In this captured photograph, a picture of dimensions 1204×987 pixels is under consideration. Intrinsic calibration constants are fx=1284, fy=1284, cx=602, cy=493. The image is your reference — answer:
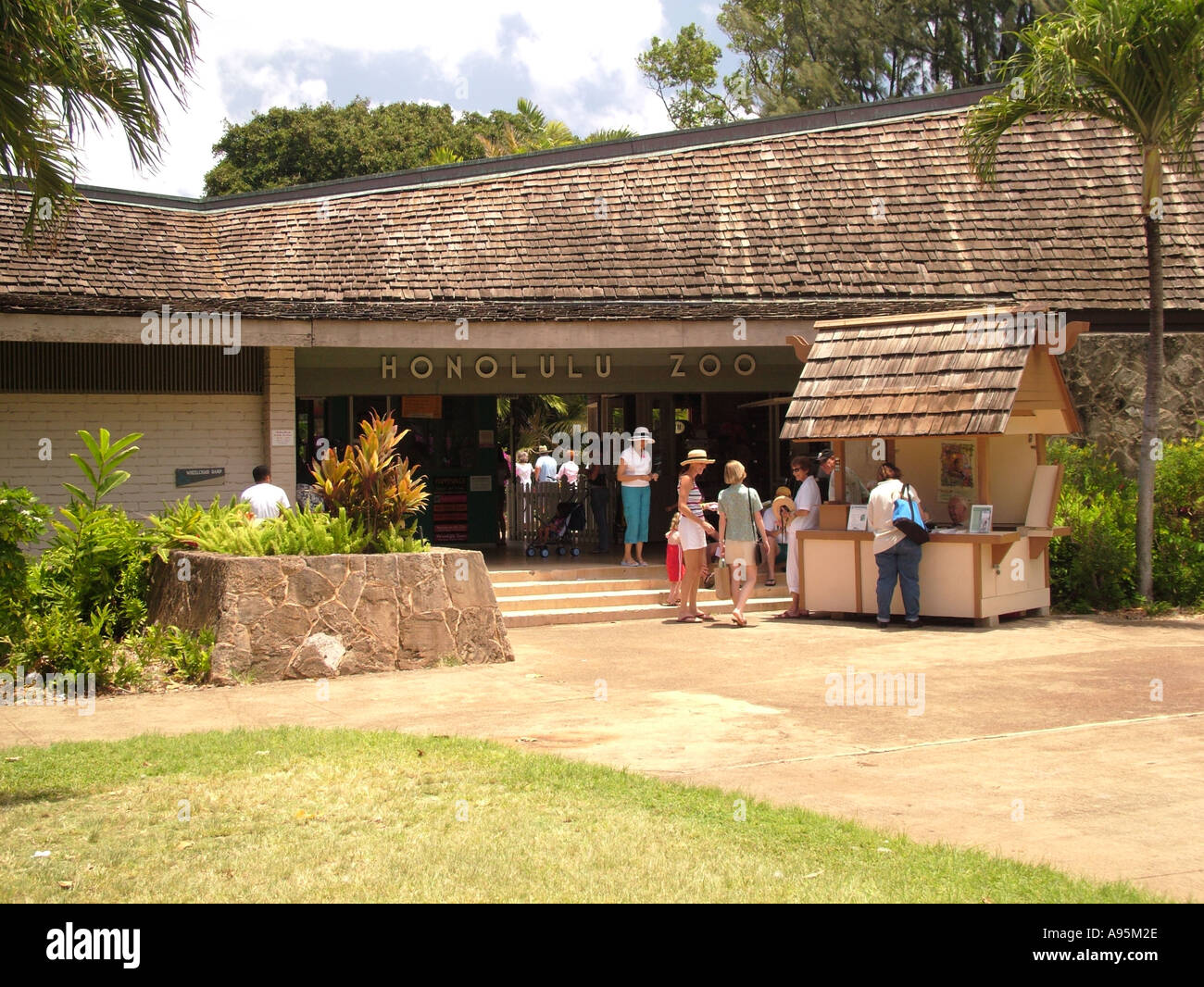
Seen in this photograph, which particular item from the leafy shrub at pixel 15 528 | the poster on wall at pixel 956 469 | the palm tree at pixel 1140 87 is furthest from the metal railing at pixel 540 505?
the leafy shrub at pixel 15 528

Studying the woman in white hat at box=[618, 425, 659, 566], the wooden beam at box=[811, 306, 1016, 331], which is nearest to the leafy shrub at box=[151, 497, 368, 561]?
the woman in white hat at box=[618, 425, 659, 566]

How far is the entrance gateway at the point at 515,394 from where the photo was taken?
60.7 feet

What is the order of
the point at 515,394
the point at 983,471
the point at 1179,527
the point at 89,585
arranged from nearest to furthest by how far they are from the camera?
1. the point at 89,585
2. the point at 983,471
3. the point at 1179,527
4. the point at 515,394

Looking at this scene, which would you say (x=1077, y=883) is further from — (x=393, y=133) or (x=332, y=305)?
(x=393, y=133)

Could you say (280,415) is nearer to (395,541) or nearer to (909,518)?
(395,541)

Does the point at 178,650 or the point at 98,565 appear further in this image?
the point at 98,565

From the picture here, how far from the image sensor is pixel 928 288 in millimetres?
17734

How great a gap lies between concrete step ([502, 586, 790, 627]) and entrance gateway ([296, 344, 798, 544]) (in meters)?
4.39

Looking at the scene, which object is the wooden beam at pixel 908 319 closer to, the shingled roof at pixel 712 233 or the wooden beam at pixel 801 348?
the wooden beam at pixel 801 348

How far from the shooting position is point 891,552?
12992mm

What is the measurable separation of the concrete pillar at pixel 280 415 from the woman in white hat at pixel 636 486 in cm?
410

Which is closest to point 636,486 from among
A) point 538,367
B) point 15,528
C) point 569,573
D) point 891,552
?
point 569,573

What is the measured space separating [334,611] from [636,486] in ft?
18.6

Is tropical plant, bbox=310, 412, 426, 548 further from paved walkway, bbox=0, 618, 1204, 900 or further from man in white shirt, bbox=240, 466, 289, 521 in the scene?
paved walkway, bbox=0, 618, 1204, 900
